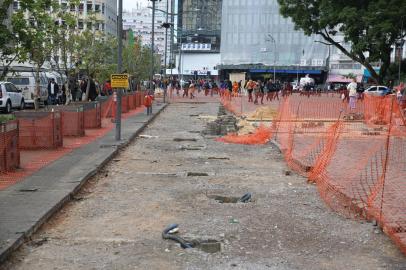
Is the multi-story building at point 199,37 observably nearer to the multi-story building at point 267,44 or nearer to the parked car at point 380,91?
the multi-story building at point 267,44

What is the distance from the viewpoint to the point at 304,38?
293 ft

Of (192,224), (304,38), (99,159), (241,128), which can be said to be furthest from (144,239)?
(304,38)

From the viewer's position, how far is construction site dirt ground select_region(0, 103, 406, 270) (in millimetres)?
5258

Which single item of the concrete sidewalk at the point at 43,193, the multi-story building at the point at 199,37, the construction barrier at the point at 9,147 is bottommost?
the concrete sidewalk at the point at 43,193

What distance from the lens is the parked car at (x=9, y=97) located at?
23594 mm

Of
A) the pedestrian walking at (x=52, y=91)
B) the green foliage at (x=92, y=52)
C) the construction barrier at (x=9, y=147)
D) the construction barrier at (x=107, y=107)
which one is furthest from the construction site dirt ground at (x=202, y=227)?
the pedestrian walking at (x=52, y=91)

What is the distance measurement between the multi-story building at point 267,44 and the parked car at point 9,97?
2541 inches

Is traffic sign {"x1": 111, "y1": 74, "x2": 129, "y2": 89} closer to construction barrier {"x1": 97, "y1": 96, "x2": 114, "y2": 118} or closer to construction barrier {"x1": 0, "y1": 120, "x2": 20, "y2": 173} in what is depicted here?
construction barrier {"x1": 0, "y1": 120, "x2": 20, "y2": 173}

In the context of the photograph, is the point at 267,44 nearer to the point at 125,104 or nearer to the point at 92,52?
the point at 125,104

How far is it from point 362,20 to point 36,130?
77.0 ft

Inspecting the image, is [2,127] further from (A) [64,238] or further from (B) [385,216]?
(B) [385,216]

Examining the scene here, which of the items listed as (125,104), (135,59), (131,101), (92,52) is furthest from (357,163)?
(135,59)

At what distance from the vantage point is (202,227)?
6.40 m

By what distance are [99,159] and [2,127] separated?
2.42 meters
